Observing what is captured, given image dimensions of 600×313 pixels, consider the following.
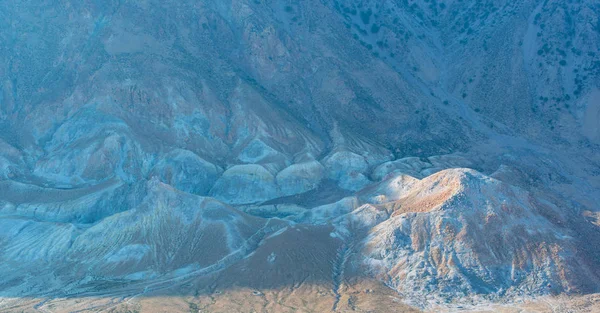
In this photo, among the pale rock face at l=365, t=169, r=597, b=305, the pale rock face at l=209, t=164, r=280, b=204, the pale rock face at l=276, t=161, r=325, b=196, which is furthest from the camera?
the pale rock face at l=276, t=161, r=325, b=196

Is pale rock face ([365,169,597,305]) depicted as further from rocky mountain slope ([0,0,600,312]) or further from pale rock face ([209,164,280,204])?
pale rock face ([209,164,280,204])

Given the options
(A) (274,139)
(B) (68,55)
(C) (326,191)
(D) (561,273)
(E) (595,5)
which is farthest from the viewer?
(E) (595,5)

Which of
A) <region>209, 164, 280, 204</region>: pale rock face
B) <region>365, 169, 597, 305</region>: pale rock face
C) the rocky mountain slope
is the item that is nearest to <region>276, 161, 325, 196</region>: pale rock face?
the rocky mountain slope

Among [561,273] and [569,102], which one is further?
[569,102]

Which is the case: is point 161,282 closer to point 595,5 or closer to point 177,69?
point 177,69

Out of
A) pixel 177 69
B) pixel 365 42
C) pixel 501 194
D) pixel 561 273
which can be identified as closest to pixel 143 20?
pixel 177 69

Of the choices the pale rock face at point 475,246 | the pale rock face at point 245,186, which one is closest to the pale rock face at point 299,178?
the pale rock face at point 245,186

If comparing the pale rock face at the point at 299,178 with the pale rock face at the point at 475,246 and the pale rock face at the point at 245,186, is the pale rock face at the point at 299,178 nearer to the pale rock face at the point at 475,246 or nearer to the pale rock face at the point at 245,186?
the pale rock face at the point at 245,186
